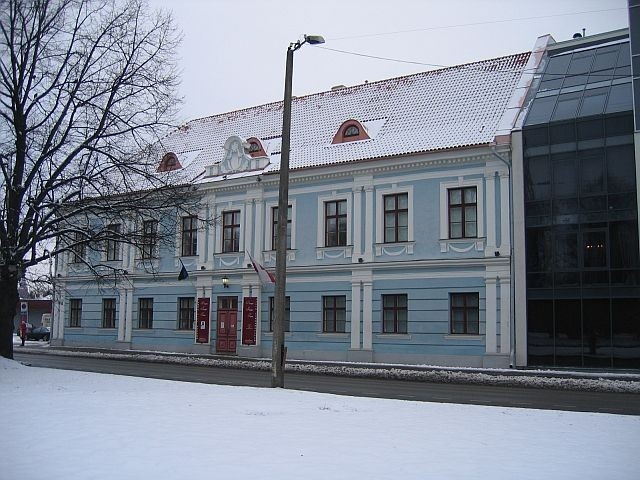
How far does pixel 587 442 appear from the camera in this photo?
9.23 meters

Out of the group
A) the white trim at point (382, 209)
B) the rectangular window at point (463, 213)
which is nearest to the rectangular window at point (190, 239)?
the white trim at point (382, 209)

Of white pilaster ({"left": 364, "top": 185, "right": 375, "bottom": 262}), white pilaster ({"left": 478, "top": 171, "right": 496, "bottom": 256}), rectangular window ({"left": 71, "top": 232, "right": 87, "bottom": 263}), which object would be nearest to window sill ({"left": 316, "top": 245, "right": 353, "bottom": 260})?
white pilaster ({"left": 364, "top": 185, "right": 375, "bottom": 262})

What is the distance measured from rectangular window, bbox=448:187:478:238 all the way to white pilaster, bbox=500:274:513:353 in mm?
2250

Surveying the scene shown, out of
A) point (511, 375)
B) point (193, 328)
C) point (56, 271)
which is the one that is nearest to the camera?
point (511, 375)

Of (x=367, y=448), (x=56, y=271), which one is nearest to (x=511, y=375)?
(x=367, y=448)

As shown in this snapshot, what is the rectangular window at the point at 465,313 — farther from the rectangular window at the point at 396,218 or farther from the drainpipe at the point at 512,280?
the rectangular window at the point at 396,218

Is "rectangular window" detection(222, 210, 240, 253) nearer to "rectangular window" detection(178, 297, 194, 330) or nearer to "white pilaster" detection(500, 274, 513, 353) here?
"rectangular window" detection(178, 297, 194, 330)

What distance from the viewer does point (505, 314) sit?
993 inches

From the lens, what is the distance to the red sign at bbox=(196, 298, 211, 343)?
109 feet

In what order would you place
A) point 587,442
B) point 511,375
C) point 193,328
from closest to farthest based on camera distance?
point 587,442 → point 511,375 → point 193,328

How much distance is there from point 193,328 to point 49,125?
15.9 m

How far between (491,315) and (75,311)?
24762 mm

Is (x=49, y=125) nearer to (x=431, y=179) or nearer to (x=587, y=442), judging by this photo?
(x=431, y=179)

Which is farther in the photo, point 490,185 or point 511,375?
point 490,185
